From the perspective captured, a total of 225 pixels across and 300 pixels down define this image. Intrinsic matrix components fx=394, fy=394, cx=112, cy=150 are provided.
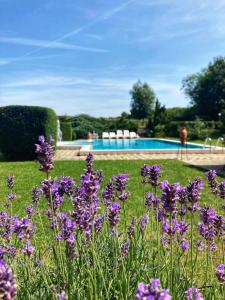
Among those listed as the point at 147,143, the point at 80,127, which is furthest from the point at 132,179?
the point at 80,127

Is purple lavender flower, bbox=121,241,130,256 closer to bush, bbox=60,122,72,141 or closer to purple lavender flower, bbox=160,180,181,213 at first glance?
purple lavender flower, bbox=160,180,181,213

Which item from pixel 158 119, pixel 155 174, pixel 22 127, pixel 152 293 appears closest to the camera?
pixel 152 293

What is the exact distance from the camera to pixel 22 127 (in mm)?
15273

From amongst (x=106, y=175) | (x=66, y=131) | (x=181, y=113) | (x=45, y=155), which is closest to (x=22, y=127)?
(x=106, y=175)

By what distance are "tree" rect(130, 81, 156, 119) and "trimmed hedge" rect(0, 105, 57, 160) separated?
46.3 metres

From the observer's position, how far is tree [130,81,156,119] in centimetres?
6203

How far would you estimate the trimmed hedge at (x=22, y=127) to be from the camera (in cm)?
1530

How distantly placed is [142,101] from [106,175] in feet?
175

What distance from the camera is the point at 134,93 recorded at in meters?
64.8

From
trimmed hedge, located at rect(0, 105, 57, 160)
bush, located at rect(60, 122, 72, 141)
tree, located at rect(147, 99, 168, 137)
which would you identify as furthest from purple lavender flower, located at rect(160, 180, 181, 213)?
tree, located at rect(147, 99, 168, 137)

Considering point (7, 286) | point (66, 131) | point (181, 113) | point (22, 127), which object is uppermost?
point (181, 113)

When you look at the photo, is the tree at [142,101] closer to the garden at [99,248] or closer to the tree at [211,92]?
the tree at [211,92]

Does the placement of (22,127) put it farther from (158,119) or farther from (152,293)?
(158,119)

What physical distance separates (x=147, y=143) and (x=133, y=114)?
3217cm
